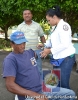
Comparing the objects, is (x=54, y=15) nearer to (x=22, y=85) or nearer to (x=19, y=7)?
(x=22, y=85)

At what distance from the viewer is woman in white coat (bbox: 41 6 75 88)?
3559 millimetres

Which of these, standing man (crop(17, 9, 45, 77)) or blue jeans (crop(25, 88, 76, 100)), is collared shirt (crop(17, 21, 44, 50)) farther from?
blue jeans (crop(25, 88, 76, 100))

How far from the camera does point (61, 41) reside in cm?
354

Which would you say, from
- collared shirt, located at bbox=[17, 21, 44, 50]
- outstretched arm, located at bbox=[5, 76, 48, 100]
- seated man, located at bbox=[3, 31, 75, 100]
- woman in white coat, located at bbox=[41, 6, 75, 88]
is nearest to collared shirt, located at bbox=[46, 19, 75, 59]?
woman in white coat, located at bbox=[41, 6, 75, 88]

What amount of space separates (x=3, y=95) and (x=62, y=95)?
2405 mm

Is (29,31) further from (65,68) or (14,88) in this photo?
(14,88)

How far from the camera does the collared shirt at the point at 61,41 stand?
139 inches

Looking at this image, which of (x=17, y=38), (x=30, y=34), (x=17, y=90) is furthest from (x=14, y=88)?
(x=30, y=34)

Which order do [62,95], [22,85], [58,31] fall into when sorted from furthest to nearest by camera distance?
1. [58,31]
2. [62,95]
3. [22,85]

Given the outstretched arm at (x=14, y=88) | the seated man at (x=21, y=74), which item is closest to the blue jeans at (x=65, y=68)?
the seated man at (x=21, y=74)

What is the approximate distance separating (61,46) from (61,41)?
8 cm

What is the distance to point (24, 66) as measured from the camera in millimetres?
2885

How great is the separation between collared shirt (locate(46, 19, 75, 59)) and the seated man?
0.63 meters

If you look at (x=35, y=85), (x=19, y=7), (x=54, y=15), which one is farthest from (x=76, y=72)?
(x=35, y=85)
